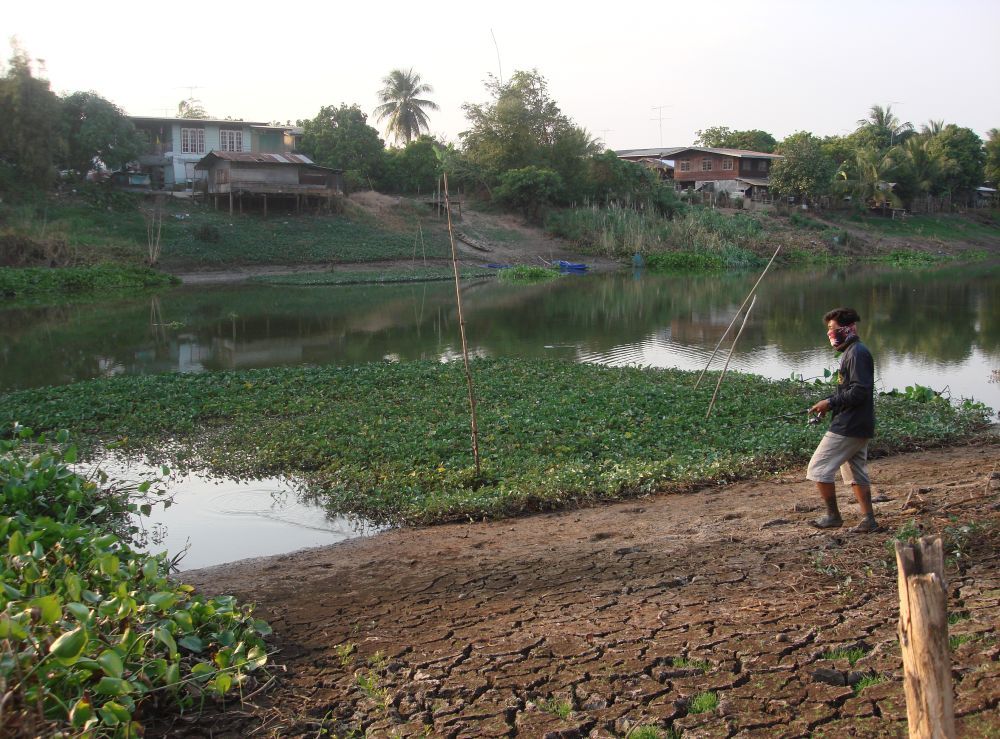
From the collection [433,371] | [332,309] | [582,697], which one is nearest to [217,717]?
[582,697]

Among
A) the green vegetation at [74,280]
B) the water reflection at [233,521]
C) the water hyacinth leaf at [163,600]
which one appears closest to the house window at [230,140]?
the green vegetation at [74,280]

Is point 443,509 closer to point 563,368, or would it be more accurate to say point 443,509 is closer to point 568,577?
point 568,577

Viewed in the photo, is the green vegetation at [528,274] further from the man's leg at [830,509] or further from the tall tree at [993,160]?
the tall tree at [993,160]

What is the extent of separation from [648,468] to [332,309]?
69.7 feet

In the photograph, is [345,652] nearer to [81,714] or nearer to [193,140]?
[81,714]

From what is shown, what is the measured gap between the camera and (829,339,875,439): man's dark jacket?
627 centimetres

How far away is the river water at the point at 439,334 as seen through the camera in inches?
383

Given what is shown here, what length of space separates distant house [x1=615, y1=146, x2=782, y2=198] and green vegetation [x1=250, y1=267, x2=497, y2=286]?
28.4 m

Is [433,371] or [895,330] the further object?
[895,330]

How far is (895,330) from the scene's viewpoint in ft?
76.0

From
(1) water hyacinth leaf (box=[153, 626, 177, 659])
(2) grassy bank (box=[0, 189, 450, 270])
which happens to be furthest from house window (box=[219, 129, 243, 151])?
(1) water hyacinth leaf (box=[153, 626, 177, 659])

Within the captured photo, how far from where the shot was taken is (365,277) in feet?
125

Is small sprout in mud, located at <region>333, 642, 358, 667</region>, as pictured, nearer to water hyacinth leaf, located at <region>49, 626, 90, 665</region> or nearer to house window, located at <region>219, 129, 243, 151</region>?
water hyacinth leaf, located at <region>49, 626, 90, 665</region>

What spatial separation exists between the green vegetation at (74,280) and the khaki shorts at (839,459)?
103 ft
